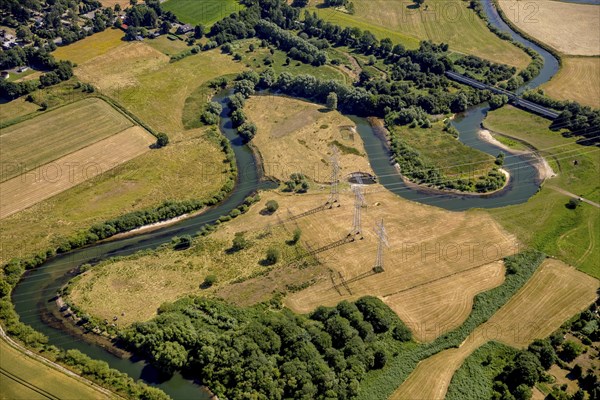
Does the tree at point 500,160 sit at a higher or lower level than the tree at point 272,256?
higher

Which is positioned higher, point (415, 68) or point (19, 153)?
point (415, 68)

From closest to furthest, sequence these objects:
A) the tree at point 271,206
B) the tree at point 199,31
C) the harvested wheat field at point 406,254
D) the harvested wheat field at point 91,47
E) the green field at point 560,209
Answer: the harvested wheat field at point 406,254 → the green field at point 560,209 → the tree at point 271,206 → the harvested wheat field at point 91,47 → the tree at point 199,31

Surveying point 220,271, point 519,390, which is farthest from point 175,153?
point 519,390

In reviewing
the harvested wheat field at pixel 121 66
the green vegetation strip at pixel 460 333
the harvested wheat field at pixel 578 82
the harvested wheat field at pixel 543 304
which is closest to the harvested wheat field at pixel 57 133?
the harvested wheat field at pixel 121 66

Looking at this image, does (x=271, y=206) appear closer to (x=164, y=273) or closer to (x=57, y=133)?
(x=164, y=273)

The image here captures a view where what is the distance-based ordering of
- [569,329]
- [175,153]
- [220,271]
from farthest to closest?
[175,153], [220,271], [569,329]

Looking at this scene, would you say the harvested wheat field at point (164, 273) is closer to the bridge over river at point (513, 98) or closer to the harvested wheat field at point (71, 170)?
the harvested wheat field at point (71, 170)

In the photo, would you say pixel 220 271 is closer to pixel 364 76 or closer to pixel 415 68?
pixel 364 76
